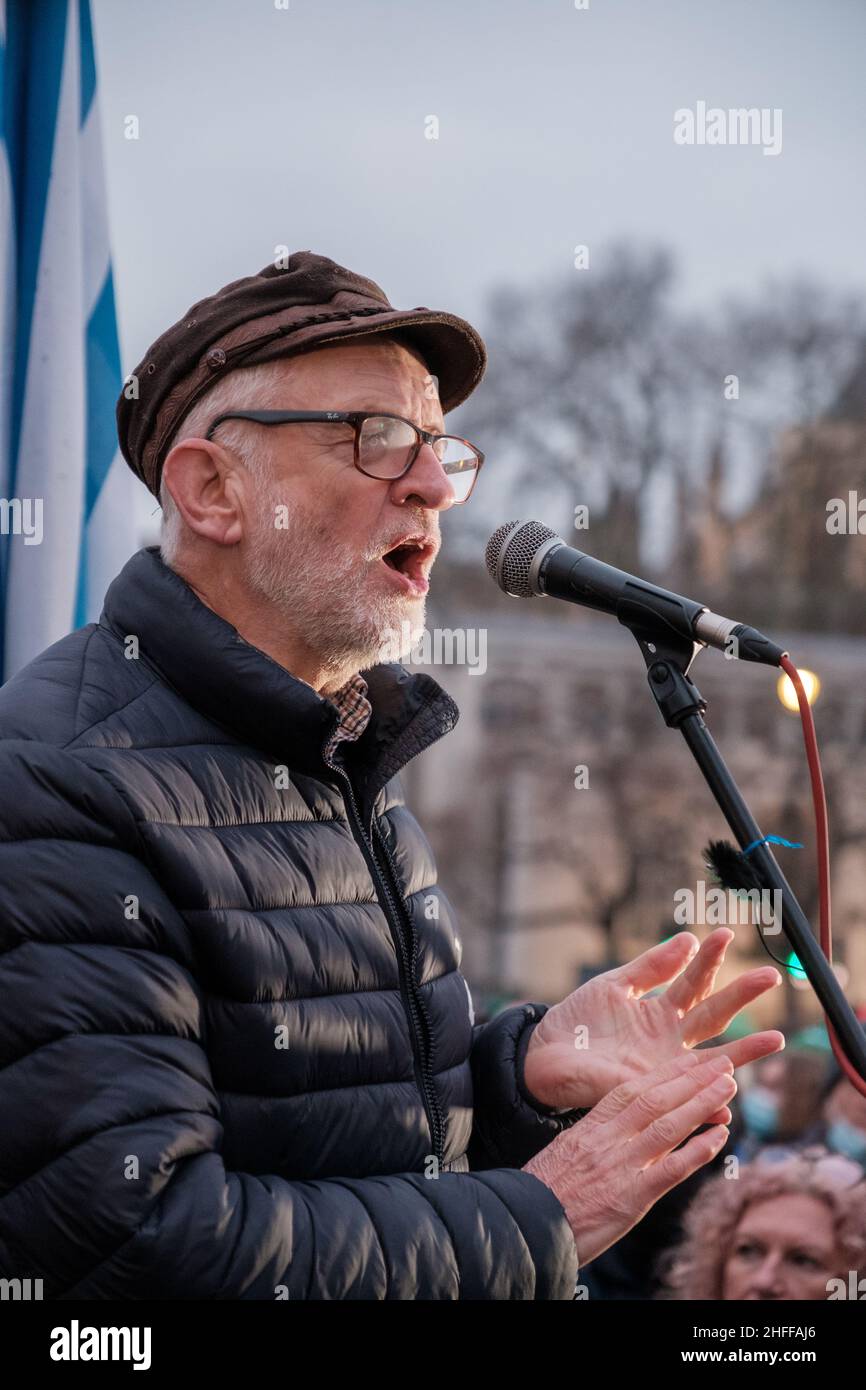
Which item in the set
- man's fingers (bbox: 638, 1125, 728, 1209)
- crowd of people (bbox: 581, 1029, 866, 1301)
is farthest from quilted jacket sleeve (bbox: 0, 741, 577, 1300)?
crowd of people (bbox: 581, 1029, 866, 1301)

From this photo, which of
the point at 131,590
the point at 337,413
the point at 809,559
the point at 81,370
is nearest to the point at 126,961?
the point at 131,590

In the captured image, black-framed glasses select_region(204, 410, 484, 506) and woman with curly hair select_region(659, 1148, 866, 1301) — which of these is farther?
woman with curly hair select_region(659, 1148, 866, 1301)

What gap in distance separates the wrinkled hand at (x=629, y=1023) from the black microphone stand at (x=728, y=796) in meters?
0.39

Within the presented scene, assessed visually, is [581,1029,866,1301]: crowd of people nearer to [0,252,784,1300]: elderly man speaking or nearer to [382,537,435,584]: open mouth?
[0,252,784,1300]: elderly man speaking

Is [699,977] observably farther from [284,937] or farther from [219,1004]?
[219,1004]

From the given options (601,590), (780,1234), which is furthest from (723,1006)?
(780,1234)

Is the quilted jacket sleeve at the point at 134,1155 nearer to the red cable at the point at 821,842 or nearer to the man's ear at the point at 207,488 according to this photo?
the red cable at the point at 821,842

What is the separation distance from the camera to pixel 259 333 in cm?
302

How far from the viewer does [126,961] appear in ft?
7.62

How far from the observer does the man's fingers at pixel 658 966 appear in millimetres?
2967

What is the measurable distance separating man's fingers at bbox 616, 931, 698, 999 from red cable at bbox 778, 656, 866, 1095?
0.47 m

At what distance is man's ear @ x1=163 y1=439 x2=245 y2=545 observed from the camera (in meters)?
3.04

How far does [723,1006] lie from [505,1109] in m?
0.51

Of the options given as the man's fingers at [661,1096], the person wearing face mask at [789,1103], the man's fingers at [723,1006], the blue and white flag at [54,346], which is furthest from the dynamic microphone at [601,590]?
the person wearing face mask at [789,1103]
